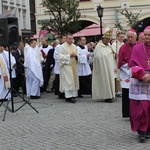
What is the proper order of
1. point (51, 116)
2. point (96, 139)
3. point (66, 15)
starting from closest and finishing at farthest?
1. point (96, 139)
2. point (51, 116)
3. point (66, 15)

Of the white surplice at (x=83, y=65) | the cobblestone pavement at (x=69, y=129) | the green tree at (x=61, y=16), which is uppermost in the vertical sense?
the green tree at (x=61, y=16)

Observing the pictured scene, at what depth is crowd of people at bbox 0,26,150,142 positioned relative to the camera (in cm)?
708

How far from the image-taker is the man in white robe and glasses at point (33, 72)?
1411 centimetres

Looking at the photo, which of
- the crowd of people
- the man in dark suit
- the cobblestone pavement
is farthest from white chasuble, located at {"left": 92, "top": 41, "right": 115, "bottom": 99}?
the man in dark suit

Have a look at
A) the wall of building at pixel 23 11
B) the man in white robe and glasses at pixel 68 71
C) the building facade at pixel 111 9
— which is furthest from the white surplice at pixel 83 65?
the wall of building at pixel 23 11

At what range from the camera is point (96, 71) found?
12.5 metres

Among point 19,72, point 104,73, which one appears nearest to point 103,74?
point 104,73

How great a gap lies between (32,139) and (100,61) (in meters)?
5.25

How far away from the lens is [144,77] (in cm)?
692

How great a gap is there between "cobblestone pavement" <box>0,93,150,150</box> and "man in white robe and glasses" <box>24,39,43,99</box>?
2174 mm

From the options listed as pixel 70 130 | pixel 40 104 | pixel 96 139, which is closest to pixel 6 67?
pixel 40 104

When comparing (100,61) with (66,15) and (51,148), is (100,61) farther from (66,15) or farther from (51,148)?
(66,15)

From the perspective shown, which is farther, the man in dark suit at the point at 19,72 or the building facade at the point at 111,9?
the building facade at the point at 111,9

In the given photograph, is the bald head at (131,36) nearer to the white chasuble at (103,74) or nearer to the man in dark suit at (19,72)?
the white chasuble at (103,74)
